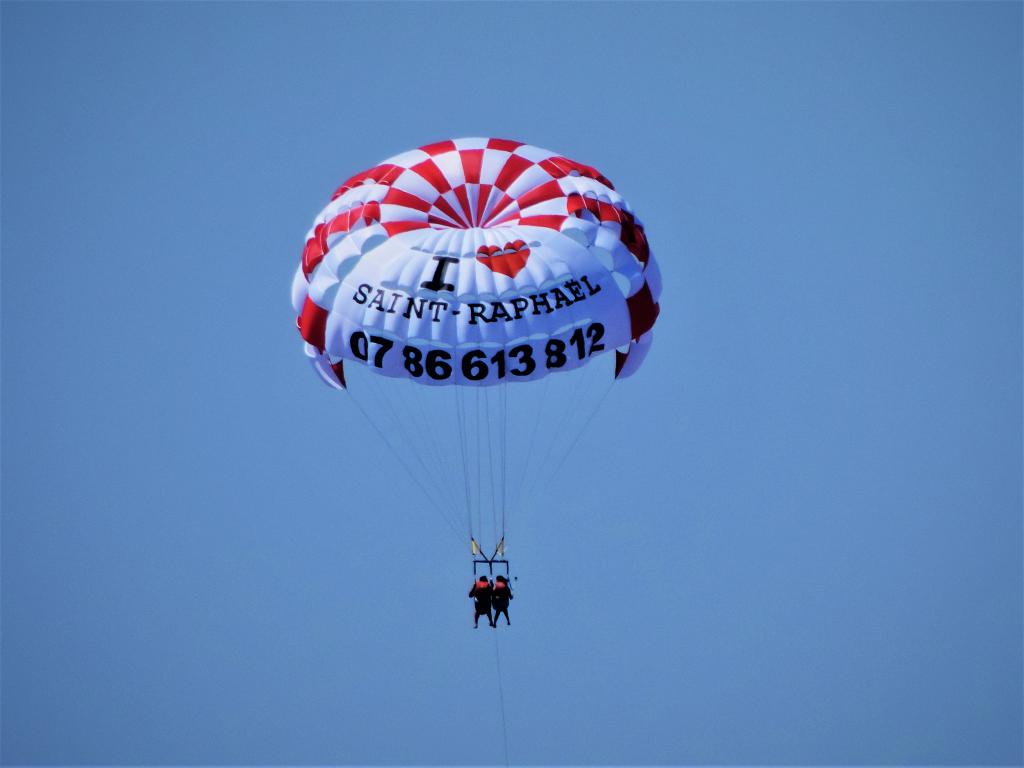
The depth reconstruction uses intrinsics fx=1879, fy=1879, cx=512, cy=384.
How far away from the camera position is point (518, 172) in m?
31.5

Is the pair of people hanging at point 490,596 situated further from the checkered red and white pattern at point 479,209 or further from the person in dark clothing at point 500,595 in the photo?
the checkered red and white pattern at point 479,209

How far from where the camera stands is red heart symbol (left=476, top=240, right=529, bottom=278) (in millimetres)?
30516

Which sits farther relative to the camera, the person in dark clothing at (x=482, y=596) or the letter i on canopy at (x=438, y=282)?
the person in dark clothing at (x=482, y=596)

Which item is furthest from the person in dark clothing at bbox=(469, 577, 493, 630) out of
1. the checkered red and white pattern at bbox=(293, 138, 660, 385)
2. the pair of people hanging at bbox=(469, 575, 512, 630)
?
the checkered red and white pattern at bbox=(293, 138, 660, 385)

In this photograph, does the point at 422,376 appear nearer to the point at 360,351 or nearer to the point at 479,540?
the point at 360,351

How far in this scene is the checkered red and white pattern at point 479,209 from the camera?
102 ft

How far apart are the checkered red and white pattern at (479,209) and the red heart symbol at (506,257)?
59 centimetres

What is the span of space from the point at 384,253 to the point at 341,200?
1421 mm

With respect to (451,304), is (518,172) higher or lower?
higher

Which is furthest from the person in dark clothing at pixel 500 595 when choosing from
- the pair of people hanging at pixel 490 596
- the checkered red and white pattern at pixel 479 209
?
the checkered red and white pattern at pixel 479 209

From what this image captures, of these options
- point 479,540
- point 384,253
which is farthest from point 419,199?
point 479,540

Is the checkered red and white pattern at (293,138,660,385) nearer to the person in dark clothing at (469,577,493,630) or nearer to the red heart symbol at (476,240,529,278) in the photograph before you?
the red heart symbol at (476,240,529,278)

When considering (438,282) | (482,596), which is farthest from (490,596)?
(438,282)

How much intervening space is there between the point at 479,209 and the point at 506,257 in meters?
1.30
